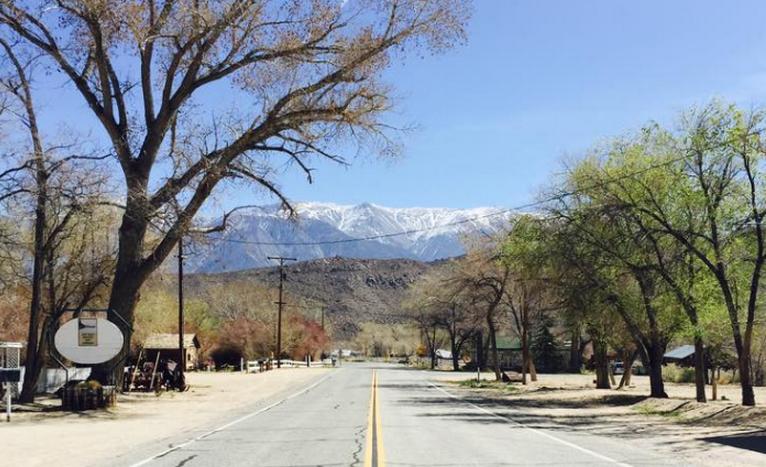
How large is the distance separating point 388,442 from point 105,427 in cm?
868

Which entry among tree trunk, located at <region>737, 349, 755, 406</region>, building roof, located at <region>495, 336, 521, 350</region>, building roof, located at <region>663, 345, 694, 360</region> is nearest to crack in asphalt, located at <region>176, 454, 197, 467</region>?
tree trunk, located at <region>737, 349, 755, 406</region>

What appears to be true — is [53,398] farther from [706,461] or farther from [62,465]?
[706,461]

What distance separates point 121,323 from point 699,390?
64.6 ft

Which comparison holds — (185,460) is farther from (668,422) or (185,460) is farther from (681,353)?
(681,353)

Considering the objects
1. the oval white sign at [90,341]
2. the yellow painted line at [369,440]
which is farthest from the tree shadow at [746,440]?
the oval white sign at [90,341]

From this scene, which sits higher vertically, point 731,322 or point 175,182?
point 175,182

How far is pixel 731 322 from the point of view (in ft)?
78.4

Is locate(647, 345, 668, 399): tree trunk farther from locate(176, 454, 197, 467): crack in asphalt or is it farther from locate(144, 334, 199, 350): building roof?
locate(144, 334, 199, 350): building roof

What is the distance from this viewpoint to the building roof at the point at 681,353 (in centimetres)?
7619

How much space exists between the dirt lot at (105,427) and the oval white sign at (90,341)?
184 centimetres

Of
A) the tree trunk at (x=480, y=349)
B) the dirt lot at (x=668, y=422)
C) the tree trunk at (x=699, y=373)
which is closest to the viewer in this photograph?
the dirt lot at (x=668, y=422)

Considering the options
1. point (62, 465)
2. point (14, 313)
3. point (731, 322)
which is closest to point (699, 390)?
point (731, 322)

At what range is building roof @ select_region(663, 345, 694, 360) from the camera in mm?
76188

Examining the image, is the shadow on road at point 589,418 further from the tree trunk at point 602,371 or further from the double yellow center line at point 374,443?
the tree trunk at point 602,371
